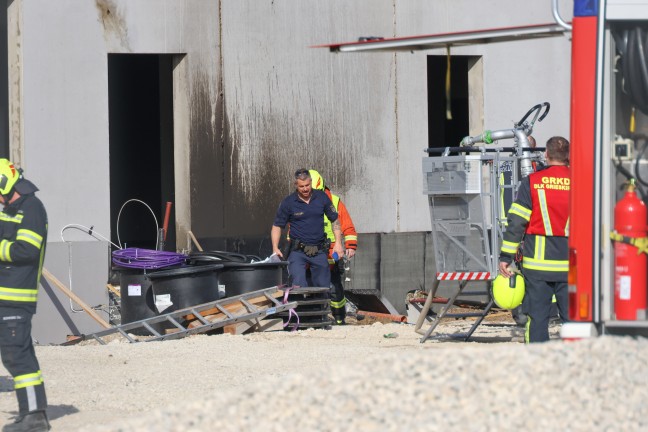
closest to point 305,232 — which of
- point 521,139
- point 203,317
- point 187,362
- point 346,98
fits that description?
point 203,317

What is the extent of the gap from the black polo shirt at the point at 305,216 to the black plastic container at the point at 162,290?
106 centimetres

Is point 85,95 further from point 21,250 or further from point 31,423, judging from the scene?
point 31,423

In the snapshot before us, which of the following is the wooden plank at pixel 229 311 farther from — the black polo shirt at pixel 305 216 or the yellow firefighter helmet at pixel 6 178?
the yellow firefighter helmet at pixel 6 178

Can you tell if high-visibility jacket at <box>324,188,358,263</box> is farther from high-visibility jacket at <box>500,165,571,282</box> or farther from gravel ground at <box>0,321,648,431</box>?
Result: gravel ground at <box>0,321,648,431</box>

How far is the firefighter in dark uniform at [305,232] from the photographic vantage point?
1341 centimetres

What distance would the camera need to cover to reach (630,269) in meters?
6.36

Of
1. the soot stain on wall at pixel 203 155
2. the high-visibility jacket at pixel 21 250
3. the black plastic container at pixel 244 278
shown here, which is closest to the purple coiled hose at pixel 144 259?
the black plastic container at pixel 244 278

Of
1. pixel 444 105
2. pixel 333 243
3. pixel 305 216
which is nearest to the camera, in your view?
pixel 305 216

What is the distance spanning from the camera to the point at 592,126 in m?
6.33

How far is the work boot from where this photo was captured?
766 cm

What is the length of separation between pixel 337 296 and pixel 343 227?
81cm

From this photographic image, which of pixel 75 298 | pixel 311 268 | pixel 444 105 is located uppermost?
pixel 444 105

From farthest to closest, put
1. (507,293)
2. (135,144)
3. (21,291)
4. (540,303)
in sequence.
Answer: (135,144)
(507,293)
(540,303)
(21,291)

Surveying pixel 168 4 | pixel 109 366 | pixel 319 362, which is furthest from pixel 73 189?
pixel 319 362
